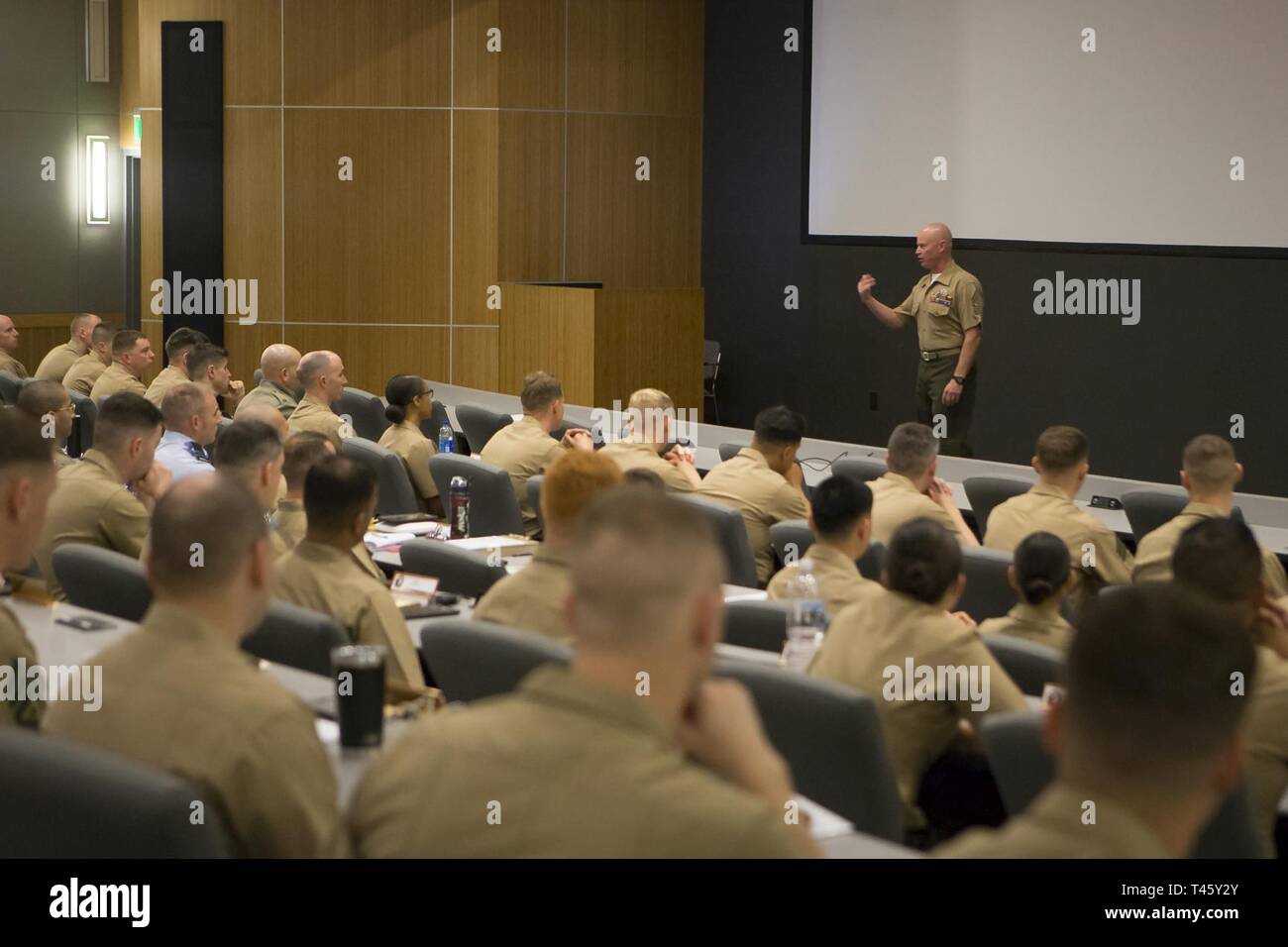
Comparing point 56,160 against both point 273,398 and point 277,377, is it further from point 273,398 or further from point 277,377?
point 273,398

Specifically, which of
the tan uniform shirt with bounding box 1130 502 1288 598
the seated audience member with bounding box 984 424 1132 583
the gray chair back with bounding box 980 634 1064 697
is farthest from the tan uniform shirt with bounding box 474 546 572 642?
the seated audience member with bounding box 984 424 1132 583

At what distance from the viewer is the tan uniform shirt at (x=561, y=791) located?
1.79 meters

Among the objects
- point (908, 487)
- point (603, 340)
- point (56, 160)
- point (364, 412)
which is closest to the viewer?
point (908, 487)

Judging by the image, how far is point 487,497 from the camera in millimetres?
6430

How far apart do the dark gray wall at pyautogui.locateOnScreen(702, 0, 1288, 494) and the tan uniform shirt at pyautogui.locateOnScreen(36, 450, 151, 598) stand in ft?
21.8

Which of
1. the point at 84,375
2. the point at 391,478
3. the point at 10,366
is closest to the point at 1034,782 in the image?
the point at 391,478

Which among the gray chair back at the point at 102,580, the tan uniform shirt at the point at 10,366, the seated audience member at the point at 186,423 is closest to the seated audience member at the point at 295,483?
the gray chair back at the point at 102,580

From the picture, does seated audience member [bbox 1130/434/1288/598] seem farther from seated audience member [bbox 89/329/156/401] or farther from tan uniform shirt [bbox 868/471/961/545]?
seated audience member [bbox 89/329/156/401]

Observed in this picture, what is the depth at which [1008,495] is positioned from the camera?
6355mm

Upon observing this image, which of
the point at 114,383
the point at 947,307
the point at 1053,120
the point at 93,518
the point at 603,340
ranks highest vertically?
the point at 1053,120

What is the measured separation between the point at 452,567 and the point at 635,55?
8948mm
